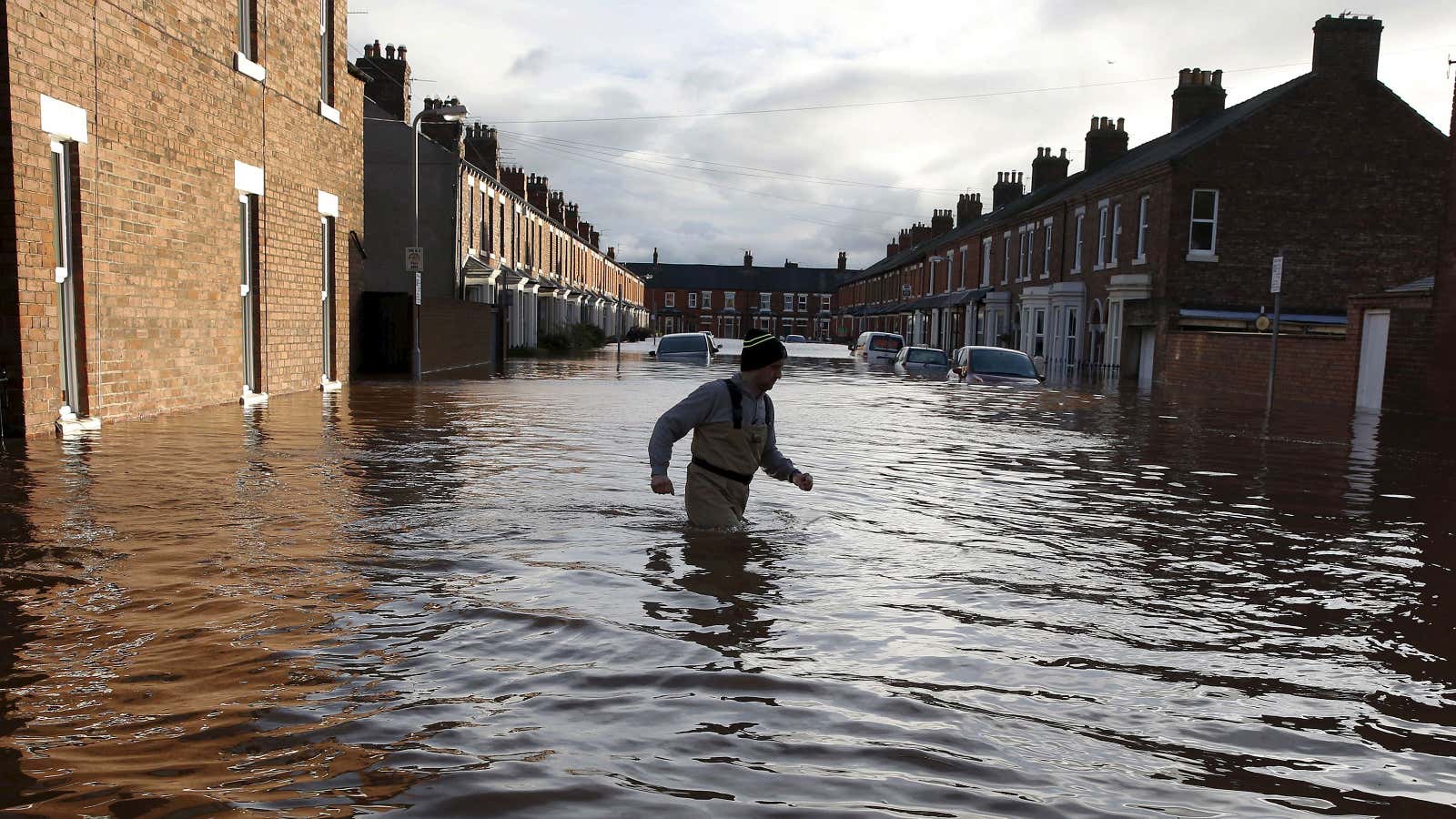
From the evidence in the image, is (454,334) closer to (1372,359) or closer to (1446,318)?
(1372,359)

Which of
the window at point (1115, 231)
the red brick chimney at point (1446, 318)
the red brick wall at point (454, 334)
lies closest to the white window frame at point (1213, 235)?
the window at point (1115, 231)

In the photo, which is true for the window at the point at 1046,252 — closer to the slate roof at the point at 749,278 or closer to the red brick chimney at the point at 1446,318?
the red brick chimney at the point at 1446,318

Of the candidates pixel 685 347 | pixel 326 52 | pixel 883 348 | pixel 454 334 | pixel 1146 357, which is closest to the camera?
pixel 326 52

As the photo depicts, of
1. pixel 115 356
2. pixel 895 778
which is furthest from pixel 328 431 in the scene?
pixel 895 778

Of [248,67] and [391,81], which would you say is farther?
[391,81]

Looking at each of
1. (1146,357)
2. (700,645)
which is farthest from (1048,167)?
(700,645)

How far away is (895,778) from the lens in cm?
362

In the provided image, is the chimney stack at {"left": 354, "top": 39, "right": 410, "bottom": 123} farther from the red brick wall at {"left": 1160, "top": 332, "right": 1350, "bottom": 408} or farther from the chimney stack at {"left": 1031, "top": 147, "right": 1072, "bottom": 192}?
the chimney stack at {"left": 1031, "top": 147, "right": 1072, "bottom": 192}

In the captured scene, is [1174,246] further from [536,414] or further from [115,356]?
[115,356]

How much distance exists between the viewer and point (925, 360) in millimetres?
32500

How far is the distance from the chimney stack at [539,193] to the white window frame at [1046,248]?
84.1 ft

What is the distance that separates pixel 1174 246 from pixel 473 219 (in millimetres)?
22806

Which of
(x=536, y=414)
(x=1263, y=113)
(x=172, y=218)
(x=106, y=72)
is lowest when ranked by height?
(x=536, y=414)

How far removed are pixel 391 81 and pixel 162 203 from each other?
2570 cm
